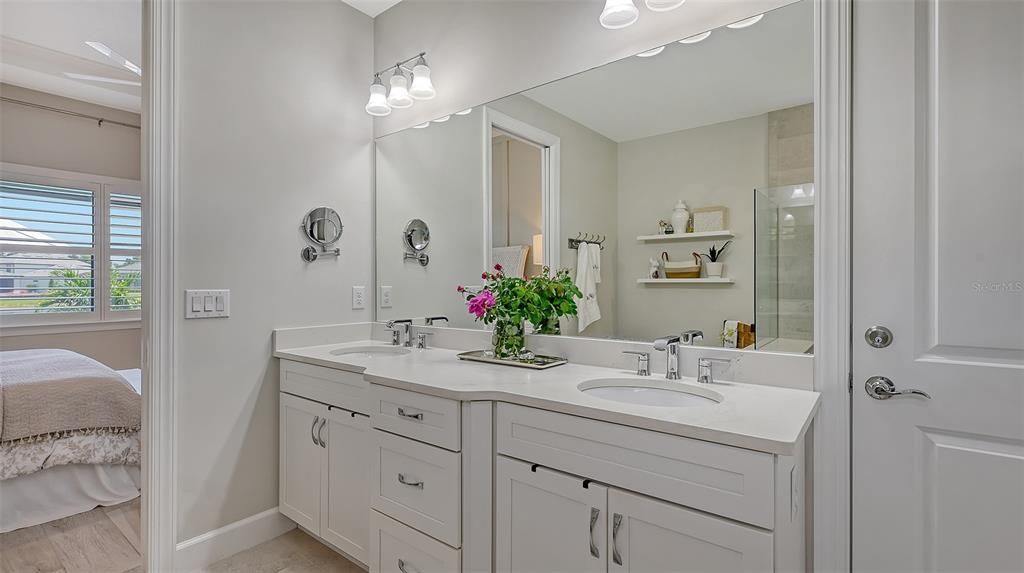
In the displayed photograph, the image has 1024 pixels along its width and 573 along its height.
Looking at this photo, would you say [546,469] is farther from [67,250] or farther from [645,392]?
[67,250]

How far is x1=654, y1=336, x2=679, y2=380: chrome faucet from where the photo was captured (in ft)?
4.92

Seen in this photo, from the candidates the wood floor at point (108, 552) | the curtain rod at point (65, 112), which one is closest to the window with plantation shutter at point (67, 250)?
the curtain rod at point (65, 112)

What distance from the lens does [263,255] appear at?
2.13 metres

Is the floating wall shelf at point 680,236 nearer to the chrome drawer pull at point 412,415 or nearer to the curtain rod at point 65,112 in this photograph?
the chrome drawer pull at point 412,415

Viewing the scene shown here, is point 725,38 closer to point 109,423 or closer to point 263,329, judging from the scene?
point 263,329

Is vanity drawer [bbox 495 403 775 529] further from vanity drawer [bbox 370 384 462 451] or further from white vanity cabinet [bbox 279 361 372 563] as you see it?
white vanity cabinet [bbox 279 361 372 563]

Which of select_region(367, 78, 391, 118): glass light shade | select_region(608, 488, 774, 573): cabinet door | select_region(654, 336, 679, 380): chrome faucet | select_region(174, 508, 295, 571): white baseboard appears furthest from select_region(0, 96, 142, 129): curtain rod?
select_region(608, 488, 774, 573): cabinet door

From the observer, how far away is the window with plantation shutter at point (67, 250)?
384 centimetres

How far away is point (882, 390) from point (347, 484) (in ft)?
5.66

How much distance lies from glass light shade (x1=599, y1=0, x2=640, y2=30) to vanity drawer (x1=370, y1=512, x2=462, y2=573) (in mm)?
1671

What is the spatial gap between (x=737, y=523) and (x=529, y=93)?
1646 millimetres

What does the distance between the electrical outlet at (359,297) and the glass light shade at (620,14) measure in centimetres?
166

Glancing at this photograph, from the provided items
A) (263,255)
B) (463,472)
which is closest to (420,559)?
(463,472)

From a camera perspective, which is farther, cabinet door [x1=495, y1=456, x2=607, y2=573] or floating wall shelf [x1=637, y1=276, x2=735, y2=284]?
floating wall shelf [x1=637, y1=276, x2=735, y2=284]
